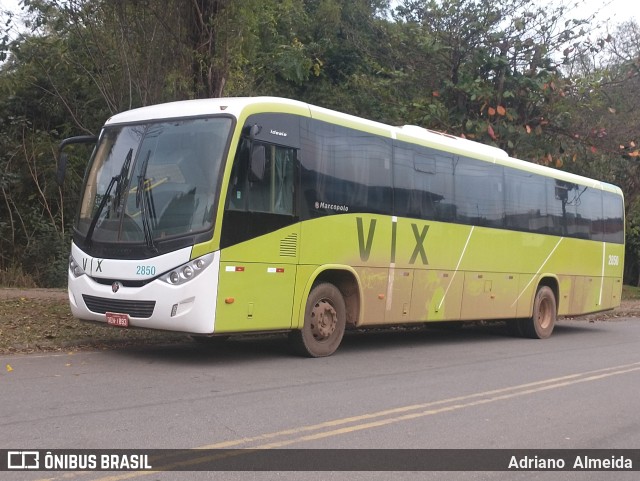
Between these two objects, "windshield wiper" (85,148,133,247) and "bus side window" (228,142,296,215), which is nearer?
"bus side window" (228,142,296,215)

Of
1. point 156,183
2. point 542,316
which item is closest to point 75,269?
point 156,183

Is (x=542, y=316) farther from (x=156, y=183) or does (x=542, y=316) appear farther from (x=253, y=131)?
(x=156, y=183)

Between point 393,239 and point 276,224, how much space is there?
259 cm

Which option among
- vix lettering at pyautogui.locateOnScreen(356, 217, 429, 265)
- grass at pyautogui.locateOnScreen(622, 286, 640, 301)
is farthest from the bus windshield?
grass at pyautogui.locateOnScreen(622, 286, 640, 301)

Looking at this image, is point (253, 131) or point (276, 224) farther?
point (276, 224)

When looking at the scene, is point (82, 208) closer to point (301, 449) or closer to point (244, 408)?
point (244, 408)

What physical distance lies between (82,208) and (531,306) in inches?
385

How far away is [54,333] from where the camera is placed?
10898 millimetres

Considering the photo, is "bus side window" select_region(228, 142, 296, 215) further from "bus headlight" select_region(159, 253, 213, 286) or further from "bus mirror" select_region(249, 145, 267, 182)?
"bus headlight" select_region(159, 253, 213, 286)

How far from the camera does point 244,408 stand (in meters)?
7.10

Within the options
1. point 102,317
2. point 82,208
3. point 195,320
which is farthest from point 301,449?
point 82,208

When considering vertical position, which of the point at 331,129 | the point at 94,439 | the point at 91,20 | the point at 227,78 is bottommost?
the point at 94,439

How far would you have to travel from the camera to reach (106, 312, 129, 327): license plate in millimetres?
8984

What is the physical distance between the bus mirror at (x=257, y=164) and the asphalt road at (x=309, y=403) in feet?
8.16
